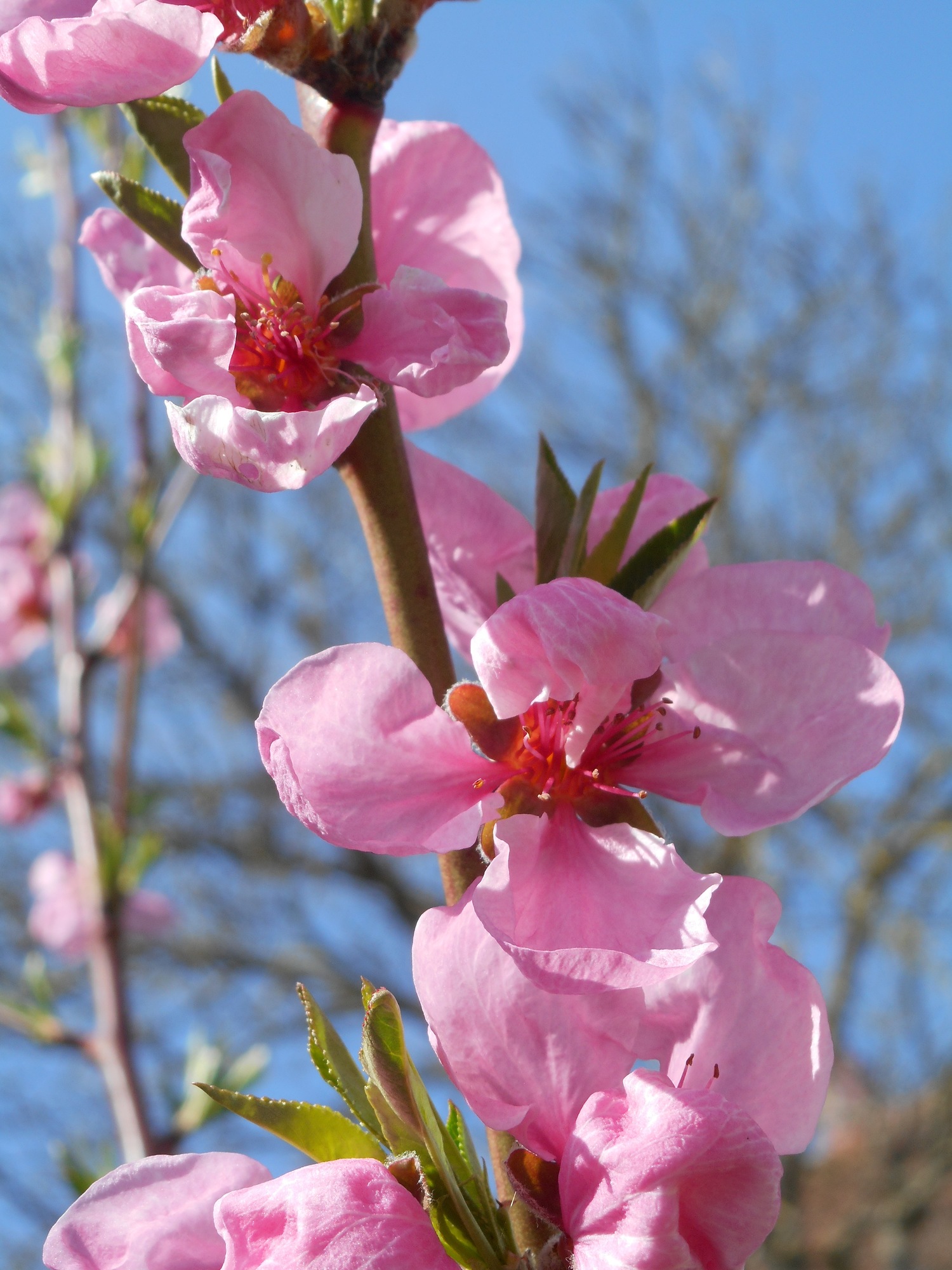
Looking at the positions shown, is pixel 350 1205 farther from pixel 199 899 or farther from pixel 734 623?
pixel 199 899

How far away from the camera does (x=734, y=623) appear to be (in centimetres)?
66

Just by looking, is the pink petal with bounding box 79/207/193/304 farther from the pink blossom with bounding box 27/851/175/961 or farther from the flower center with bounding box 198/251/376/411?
the pink blossom with bounding box 27/851/175/961

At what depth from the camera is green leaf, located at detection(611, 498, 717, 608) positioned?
0.67 m

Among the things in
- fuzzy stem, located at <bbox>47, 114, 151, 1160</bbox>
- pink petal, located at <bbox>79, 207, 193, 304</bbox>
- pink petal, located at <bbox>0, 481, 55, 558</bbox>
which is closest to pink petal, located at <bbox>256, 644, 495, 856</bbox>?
pink petal, located at <bbox>79, 207, 193, 304</bbox>

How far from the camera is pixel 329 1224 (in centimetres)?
52

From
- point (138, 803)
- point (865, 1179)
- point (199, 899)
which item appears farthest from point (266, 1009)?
point (138, 803)

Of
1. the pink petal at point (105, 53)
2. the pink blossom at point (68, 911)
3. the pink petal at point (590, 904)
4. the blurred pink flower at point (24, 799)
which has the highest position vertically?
the pink petal at point (105, 53)

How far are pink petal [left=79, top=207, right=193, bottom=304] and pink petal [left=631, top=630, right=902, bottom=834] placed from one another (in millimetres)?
427

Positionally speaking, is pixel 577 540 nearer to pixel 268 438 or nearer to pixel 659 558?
pixel 659 558

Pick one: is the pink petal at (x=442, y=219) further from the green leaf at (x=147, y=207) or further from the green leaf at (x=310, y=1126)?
the green leaf at (x=310, y=1126)

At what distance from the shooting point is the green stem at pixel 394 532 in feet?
2.27

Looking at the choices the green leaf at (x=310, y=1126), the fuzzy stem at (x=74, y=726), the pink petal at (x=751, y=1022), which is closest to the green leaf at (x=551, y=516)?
the pink petal at (x=751, y=1022)

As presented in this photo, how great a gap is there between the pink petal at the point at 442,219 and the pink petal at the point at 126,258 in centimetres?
15

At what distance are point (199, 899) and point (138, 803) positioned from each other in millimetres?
5339
